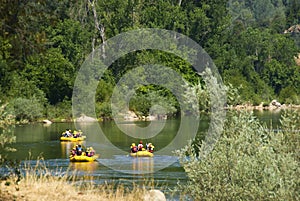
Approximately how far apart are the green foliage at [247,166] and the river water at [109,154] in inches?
228

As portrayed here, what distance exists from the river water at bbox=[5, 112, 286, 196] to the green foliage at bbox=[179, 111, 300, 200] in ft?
19.0

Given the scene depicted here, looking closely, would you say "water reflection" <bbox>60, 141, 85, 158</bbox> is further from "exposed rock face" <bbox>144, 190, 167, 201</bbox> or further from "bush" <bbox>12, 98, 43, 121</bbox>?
"exposed rock face" <bbox>144, 190, 167, 201</bbox>

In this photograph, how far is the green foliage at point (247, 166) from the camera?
42.7 ft

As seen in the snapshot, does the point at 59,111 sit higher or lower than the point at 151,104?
lower

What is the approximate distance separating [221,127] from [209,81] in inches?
43.9

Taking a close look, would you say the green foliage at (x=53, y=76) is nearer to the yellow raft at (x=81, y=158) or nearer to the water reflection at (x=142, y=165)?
the yellow raft at (x=81, y=158)

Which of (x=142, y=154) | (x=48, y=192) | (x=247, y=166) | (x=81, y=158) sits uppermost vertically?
(x=142, y=154)

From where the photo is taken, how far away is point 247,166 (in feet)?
45.4

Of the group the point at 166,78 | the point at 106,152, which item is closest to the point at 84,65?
the point at 166,78

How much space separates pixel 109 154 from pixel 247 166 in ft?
77.5

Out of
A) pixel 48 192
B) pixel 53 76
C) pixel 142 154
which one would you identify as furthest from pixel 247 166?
pixel 53 76

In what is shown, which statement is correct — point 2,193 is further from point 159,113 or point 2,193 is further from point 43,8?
point 159,113

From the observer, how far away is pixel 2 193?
46.9 feet

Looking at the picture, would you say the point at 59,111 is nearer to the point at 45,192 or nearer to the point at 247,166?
the point at 45,192
